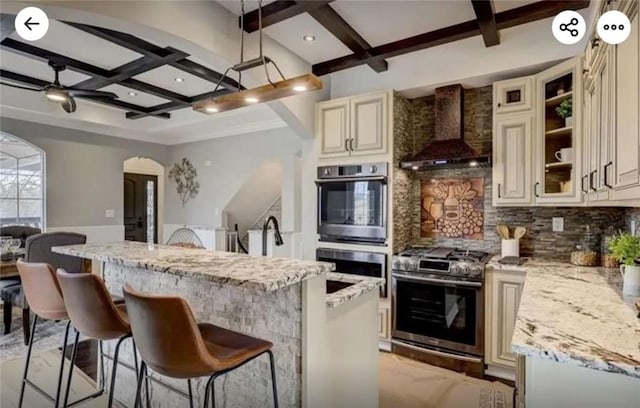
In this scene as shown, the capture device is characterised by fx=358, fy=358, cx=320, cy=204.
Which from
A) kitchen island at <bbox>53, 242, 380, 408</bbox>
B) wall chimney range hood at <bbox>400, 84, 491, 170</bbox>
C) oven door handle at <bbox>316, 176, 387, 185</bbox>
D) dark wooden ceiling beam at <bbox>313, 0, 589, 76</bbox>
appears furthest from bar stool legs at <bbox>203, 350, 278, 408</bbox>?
dark wooden ceiling beam at <bbox>313, 0, 589, 76</bbox>

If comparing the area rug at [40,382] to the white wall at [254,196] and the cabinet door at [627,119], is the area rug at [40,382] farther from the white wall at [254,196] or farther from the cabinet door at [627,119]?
the white wall at [254,196]

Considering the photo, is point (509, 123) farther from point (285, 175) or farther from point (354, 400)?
point (285, 175)

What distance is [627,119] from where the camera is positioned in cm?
139

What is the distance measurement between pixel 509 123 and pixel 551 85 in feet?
1.35

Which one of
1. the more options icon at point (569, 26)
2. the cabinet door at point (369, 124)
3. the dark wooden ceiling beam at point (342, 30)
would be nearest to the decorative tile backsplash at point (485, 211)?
the cabinet door at point (369, 124)

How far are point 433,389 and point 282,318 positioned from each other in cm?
172

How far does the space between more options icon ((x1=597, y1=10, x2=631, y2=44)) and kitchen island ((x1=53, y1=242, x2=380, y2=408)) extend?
152 cm

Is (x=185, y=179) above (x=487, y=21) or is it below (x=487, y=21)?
below

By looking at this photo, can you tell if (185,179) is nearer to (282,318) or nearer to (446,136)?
(446,136)

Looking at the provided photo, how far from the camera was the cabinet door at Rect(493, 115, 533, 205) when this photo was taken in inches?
114

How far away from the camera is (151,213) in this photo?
823cm

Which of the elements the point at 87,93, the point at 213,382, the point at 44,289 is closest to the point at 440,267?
the point at 213,382

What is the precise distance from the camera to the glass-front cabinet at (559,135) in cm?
258

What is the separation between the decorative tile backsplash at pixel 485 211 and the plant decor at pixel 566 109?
63cm
